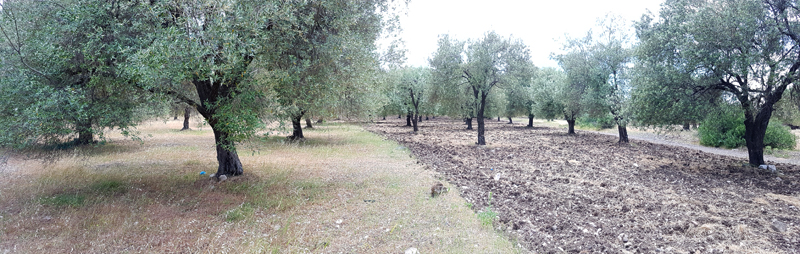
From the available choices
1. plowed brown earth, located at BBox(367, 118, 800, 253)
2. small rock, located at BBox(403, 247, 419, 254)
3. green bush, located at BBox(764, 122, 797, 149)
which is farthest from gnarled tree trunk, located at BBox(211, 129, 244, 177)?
green bush, located at BBox(764, 122, 797, 149)

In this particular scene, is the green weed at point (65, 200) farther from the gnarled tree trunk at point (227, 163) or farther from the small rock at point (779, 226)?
the small rock at point (779, 226)

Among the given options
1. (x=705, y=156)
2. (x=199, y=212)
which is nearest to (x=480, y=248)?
(x=199, y=212)

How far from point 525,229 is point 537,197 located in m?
2.81

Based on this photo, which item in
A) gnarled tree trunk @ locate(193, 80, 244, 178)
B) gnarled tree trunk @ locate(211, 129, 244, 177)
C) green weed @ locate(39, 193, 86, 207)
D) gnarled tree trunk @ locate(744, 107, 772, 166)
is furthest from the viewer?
gnarled tree trunk @ locate(744, 107, 772, 166)

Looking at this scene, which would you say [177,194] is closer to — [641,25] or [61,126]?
[61,126]

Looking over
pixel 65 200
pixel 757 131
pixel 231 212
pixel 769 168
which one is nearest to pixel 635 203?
pixel 231 212

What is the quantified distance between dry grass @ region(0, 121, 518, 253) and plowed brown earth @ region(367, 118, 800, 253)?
129cm

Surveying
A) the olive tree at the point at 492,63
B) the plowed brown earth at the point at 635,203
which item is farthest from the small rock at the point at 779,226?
the olive tree at the point at 492,63

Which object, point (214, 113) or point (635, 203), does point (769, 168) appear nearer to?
point (635, 203)

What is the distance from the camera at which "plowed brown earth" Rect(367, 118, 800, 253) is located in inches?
255

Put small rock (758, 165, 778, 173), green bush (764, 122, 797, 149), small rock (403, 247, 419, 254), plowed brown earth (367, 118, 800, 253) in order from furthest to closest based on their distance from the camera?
green bush (764, 122, 797, 149) < small rock (758, 165, 778, 173) < plowed brown earth (367, 118, 800, 253) < small rock (403, 247, 419, 254)

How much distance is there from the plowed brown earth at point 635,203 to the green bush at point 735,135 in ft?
31.6

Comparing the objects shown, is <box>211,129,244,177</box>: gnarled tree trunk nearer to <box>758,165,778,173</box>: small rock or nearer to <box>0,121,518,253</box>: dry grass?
<box>0,121,518,253</box>: dry grass

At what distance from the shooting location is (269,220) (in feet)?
24.1
